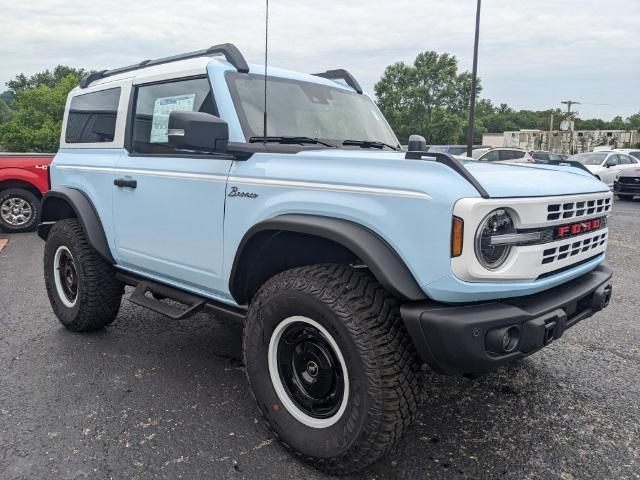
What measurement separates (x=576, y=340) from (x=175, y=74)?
3.54 m

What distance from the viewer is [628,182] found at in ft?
52.0

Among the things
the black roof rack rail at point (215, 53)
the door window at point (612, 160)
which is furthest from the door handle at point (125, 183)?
the door window at point (612, 160)

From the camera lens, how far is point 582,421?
289 centimetres

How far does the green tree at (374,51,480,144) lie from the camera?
5547cm

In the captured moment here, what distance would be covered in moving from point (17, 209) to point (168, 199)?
7731 millimetres

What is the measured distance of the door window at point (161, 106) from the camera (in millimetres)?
3180

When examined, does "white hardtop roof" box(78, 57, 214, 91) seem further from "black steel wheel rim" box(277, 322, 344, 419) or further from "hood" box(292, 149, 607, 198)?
"black steel wheel rim" box(277, 322, 344, 419)

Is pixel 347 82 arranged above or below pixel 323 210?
above

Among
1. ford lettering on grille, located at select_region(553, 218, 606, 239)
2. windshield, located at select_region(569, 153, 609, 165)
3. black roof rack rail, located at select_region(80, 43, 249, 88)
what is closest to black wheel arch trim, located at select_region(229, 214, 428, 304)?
ford lettering on grille, located at select_region(553, 218, 606, 239)

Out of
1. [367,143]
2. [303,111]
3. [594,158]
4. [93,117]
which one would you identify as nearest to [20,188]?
[93,117]

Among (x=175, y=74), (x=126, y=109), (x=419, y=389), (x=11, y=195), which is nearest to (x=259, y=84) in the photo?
(x=175, y=74)

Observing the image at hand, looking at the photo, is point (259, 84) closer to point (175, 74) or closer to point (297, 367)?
point (175, 74)

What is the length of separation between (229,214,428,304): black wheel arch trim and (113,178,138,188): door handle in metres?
1.40

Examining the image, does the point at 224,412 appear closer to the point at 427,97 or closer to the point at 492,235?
the point at 492,235
